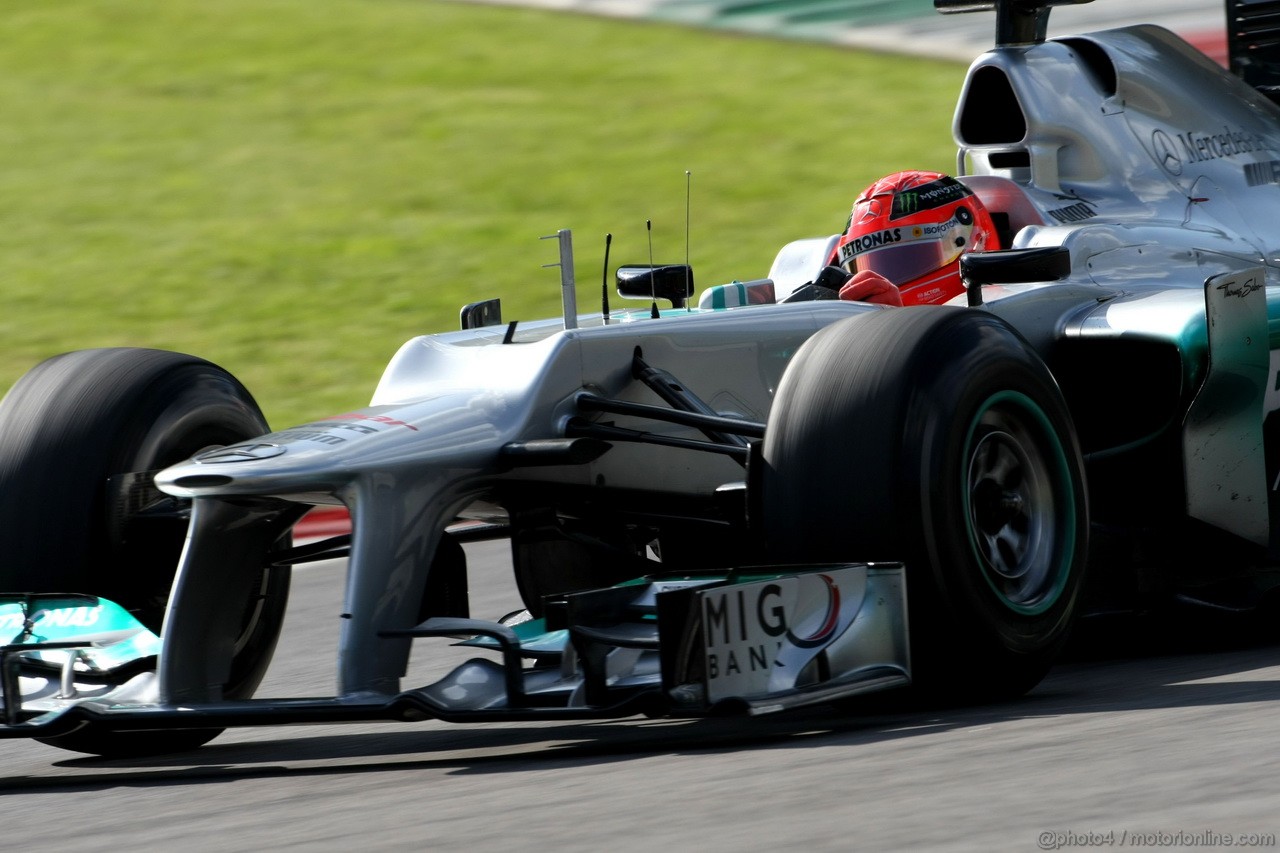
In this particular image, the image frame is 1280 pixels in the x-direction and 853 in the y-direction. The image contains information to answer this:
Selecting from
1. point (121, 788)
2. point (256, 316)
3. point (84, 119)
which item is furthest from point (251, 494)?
point (84, 119)

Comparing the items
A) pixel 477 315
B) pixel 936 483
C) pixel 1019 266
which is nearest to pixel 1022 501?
pixel 936 483

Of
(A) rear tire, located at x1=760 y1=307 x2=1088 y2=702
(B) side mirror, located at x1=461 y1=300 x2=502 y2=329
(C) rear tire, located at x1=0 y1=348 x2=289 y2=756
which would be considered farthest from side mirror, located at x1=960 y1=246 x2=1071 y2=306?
(C) rear tire, located at x1=0 y1=348 x2=289 y2=756

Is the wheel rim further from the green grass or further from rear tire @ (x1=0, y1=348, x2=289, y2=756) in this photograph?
the green grass

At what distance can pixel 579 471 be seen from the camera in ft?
17.0

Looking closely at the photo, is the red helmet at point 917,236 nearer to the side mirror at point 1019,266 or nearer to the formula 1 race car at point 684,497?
the formula 1 race car at point 684,497

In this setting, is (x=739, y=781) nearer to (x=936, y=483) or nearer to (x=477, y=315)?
(x=936, y=483)

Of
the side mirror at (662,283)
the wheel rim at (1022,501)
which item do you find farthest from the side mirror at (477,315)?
the wheel rim at (1022,501)

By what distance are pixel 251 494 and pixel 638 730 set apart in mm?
1113

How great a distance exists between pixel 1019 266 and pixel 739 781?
2.13 metres

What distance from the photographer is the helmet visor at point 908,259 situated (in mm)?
6352

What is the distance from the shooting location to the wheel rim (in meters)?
4.80

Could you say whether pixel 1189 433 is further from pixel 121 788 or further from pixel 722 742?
pixel 121 788

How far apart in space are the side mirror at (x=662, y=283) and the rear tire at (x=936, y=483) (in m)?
1.21

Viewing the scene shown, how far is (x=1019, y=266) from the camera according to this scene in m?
5.47
